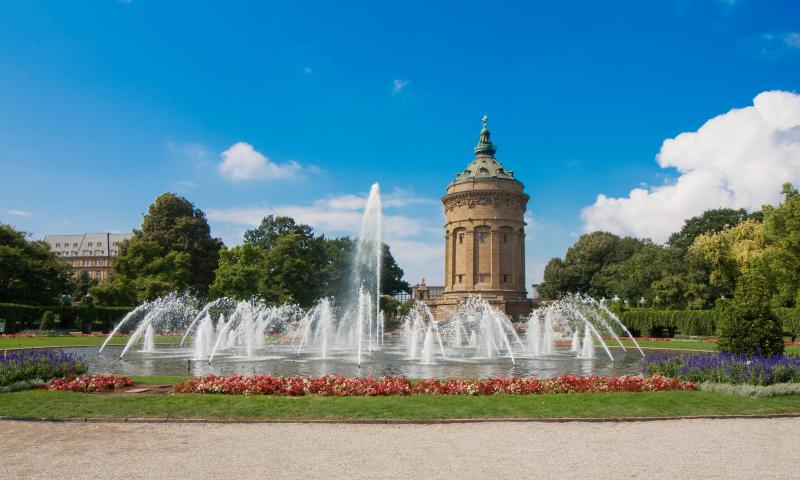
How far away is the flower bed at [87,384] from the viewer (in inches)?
484

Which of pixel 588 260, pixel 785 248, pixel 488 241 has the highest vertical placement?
pixel 488 241

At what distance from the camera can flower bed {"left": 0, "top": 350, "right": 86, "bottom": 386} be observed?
12568 millimetres

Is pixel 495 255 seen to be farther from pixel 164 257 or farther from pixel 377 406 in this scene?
pixel 377 406

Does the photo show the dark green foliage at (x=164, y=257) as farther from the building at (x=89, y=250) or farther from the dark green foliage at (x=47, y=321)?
the building at (x=89, y=250)

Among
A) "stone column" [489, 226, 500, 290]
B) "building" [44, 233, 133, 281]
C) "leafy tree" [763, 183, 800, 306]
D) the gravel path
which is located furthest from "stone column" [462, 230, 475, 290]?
"building" [44, 233, 133, 281]

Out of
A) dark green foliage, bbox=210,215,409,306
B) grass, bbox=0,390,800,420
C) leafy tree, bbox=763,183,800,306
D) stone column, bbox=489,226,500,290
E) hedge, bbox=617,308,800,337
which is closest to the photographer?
grass, bbox=0,390,800,420

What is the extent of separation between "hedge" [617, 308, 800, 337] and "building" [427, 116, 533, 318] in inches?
448

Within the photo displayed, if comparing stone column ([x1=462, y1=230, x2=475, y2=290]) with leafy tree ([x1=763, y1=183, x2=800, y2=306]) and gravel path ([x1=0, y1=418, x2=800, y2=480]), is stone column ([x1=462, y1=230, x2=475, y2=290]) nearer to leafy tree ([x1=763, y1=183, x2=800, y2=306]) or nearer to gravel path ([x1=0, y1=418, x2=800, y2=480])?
leafy tree ([x1=763, y1=183, x2=800, y2=306])

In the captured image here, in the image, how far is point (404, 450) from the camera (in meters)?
8.20

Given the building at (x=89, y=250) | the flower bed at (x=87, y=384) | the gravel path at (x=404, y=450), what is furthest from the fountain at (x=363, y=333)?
the building at (x=89, y=250)

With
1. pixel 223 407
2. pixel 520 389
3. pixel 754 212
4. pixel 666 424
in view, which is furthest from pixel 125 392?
pixel 754 212

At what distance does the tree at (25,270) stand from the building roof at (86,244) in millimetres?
64148

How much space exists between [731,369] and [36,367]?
51.8 feet

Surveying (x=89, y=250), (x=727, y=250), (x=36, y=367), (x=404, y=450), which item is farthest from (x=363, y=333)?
(x=89, y=250)
